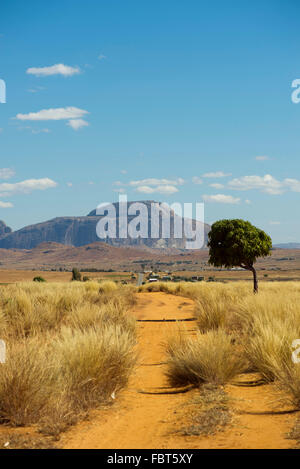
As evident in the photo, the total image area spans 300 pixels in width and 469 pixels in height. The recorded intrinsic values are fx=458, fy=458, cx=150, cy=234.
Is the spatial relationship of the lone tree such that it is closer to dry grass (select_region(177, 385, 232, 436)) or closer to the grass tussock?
the grass tussock

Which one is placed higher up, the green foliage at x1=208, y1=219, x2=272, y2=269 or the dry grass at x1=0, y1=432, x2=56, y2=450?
the green foliage at x1=208, y1=219, x2=272, y2=269

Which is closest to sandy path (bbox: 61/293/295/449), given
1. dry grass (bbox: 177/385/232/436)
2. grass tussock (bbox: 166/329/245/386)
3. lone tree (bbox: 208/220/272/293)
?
dry grass (bbox: 177/385/232/436)

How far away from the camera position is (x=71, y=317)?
1348cm

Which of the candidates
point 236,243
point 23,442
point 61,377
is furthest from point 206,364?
point 236,243

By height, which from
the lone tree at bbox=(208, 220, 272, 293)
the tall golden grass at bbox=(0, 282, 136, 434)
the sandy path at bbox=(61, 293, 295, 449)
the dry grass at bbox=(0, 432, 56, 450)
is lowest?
the sandy path at bbox=(61, 293, 295, 449)

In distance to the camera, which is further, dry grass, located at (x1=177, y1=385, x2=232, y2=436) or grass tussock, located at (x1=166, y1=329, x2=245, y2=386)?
grass tussock, located at (x1=166, y1=329, x2=245, y2=386)

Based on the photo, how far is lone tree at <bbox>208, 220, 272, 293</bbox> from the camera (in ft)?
75.3

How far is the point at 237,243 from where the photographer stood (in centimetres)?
2291

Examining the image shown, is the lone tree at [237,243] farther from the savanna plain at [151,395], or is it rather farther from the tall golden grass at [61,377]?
the tall golden grass at [61,377]

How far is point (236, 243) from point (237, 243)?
55 millimetres

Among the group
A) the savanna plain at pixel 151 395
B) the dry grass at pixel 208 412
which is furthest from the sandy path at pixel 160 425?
the dry grass at pixel 208 412

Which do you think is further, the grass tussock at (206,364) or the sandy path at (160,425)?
the grass tussock at (206,364)

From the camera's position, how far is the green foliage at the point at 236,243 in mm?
22938
